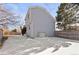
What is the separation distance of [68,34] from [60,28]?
116 millimetres

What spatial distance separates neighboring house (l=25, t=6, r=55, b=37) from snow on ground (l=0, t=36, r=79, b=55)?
0.07m

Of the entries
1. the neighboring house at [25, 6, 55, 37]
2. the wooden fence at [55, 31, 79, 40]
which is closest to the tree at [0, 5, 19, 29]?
the neighboring house at [25, 6, 55, 37]

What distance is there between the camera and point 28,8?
2.29 metres

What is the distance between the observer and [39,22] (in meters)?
2.30

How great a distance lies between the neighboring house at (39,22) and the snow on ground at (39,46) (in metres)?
0.07

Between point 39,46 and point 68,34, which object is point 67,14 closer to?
point 68,34

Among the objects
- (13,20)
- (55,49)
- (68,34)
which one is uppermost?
(13,20)

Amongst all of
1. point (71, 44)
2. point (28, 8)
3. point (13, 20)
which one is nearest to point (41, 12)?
point (28, 8)

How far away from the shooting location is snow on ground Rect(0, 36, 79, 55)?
2250 millimetres

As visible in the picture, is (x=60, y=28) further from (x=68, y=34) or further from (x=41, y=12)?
(x=41, y=12)

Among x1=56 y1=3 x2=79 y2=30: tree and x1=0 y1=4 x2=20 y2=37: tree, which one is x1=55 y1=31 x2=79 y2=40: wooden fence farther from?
x1=0 y1=4 x2=20 y2=37: tree

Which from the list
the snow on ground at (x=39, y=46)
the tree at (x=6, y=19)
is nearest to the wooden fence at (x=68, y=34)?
the snow on ground at (x=39, y=46)

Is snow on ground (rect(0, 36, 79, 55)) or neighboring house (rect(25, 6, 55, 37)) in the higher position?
neighboring house (rect(25, 6, 55, 37))

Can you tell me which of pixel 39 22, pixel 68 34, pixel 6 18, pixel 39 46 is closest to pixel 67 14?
pixel 68 34
